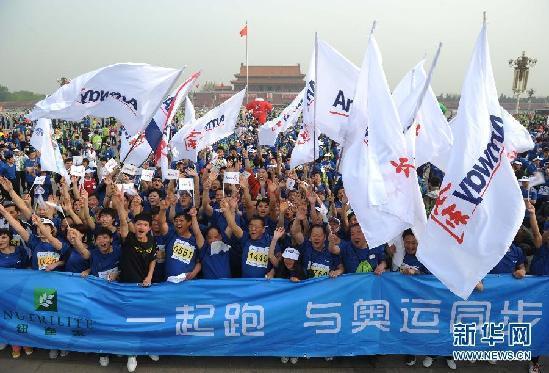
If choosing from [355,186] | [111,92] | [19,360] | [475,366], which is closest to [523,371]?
[475,366]

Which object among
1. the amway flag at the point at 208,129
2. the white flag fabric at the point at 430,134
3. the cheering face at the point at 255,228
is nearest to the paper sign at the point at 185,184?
the cheering face at the point at 255,228

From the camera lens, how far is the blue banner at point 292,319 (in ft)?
14.6

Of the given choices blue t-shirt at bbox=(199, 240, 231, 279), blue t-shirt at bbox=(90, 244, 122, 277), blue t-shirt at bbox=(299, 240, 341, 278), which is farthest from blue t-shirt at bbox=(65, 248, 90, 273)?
blue t-shirt at bbox=(299, 240, 341, 278)

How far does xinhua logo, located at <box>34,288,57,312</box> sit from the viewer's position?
4.54 m

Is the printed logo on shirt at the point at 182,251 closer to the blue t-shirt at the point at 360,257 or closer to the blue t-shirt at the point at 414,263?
the blue t-shirt at the point at 360,257

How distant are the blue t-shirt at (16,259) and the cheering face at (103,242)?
3.55ft

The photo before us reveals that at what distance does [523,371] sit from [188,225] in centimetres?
398

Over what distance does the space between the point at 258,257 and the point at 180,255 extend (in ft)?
2.92

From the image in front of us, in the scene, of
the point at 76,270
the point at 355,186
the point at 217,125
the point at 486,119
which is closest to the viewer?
the point at 486,119

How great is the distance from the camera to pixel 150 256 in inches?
183

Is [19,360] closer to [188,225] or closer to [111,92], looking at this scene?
[188,225]

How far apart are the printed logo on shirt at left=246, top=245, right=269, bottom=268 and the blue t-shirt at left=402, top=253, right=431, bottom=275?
5.12ft

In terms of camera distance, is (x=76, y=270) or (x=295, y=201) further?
(x=295, y=201)

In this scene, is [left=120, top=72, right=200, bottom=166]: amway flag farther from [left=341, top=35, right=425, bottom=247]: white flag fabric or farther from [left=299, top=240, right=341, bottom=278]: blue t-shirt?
[left=341, top=35, right=425, bottom=247]: white flag fabric
